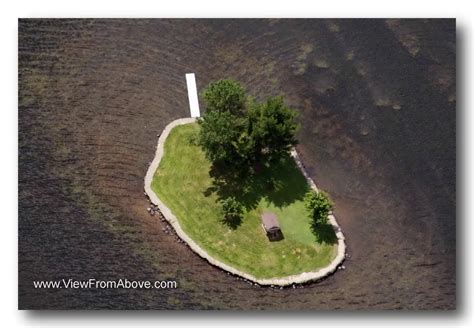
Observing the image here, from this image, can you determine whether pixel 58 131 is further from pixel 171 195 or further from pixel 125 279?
pixel 125 279

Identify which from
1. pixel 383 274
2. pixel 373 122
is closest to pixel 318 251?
pixel 383 274

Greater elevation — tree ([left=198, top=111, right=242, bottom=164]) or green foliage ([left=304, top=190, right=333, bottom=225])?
tree ([left=198, top=111, right=242, bottom=164])

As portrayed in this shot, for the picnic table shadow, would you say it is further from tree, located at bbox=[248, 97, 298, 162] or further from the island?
tree, located at bbox=[248, 97, 298, 162]

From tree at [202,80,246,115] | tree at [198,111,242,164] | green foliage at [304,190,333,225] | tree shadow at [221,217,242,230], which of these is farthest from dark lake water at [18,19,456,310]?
tree at [198,111,242,164]

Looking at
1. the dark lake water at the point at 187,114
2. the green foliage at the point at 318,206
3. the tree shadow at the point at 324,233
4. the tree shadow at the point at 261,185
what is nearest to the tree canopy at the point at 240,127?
the tree shadow at the point at 261,185

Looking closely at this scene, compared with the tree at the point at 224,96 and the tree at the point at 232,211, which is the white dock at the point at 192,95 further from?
the tree at the point at 232,211

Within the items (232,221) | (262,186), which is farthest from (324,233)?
(232,221)
